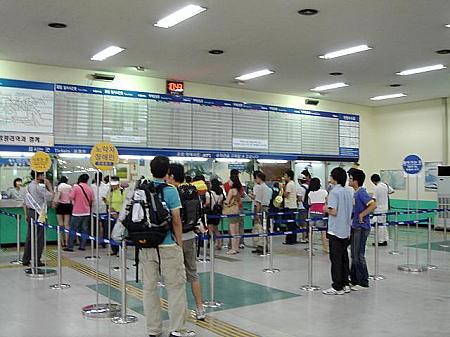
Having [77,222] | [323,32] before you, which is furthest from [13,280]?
[323,32]

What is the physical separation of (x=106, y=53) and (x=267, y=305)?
18.7 ft

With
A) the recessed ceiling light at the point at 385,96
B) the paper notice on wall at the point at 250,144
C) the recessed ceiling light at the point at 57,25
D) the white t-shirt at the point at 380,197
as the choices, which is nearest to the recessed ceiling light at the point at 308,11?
the recessed ceiling light at the point at 57,25

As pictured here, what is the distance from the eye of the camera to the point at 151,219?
4242 millimetres

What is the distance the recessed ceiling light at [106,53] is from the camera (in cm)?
907

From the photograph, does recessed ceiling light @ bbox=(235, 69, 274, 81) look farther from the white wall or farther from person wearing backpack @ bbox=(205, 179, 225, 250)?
the white wall

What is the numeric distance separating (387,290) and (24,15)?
235 inches

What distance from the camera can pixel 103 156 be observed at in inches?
224

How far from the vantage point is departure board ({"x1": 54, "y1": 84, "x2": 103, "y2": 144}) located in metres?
10.4

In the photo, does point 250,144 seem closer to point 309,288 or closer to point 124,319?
point 309,288

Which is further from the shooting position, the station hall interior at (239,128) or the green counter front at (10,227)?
the green counter front at (10,227)

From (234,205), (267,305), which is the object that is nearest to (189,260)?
(267,305)

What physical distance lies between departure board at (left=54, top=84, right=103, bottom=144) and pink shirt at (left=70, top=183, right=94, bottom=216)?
4.13ft

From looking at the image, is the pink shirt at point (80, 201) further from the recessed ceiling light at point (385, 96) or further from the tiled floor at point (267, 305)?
the recessed ceiling light at point (385, 96)

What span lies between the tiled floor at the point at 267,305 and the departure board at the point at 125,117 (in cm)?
356
